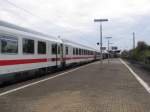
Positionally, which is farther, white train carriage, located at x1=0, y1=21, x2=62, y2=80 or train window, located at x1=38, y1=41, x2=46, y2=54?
train window, located at x1=38, y1=41, x2=46, y2=54

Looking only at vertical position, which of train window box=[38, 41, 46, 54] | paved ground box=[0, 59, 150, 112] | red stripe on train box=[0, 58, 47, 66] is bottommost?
paved ground box=[0, 59, 150, 112]

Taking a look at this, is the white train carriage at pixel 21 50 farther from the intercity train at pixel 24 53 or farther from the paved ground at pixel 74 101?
the paved ground at pixel 74 101

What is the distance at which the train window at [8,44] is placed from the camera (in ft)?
58.4

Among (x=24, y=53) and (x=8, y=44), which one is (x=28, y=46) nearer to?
(x=24, y=53)

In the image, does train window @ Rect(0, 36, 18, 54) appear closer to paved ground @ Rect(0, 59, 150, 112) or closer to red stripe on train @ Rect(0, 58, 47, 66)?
red stripe on train @ Rect(0, 58, 47, 66)

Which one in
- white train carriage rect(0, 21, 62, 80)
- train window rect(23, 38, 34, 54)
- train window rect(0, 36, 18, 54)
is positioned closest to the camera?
train window rect(0, 36, 18, 54)

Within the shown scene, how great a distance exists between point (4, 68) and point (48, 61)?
33.6 feet

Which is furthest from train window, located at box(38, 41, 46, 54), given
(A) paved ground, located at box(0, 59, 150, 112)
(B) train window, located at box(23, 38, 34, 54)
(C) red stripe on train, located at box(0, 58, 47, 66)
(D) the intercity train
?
(A) paved ground, located at box(0, 59, 150, 112)

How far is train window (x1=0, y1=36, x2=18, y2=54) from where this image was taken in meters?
17.8

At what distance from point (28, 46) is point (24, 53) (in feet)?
3.06

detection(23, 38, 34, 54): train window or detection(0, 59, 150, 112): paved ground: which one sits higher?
detection(23, 38, 34, 54): train window

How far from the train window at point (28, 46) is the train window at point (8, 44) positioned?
4.97 feet

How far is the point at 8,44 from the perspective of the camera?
1858 cm

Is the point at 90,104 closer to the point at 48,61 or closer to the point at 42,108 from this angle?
the point at 42,108
